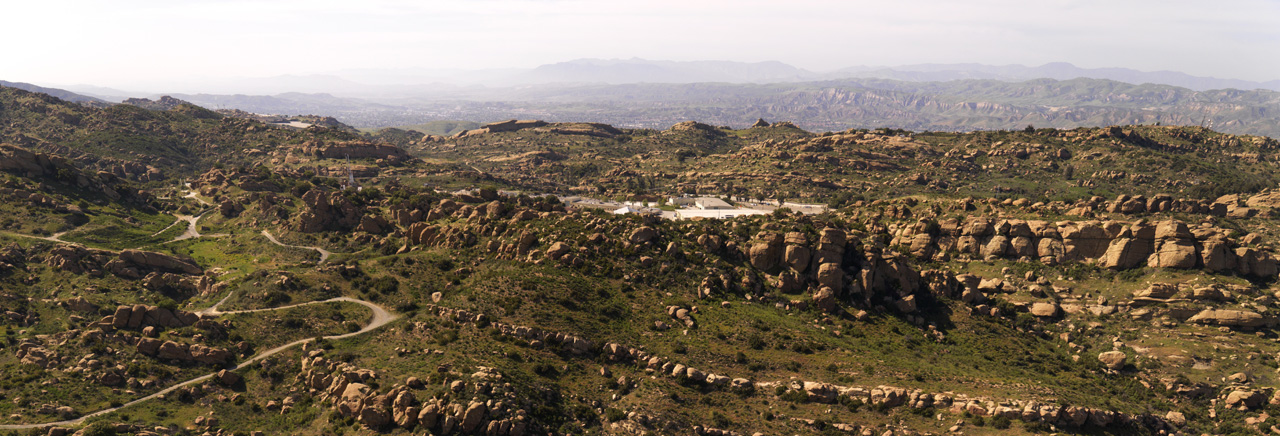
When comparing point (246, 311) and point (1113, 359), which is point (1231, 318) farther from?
point (246, 311)

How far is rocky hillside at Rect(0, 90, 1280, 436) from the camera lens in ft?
152

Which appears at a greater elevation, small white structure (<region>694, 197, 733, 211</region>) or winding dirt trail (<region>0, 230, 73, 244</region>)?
winding dirt trail (<region>0, 230, 73, 244</region>)

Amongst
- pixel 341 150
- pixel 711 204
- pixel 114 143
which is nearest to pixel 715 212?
pixel 711 204

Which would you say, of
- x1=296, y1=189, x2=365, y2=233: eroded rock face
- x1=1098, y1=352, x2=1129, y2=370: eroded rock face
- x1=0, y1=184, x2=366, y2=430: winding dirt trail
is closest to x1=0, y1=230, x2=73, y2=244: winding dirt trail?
x1=0, y1=184, x2=366, y2=430: winding dirt trail

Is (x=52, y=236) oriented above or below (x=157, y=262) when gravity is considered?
above

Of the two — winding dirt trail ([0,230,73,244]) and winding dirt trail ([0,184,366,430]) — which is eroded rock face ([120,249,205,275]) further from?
winding dirt trail ([0,184,366,430])

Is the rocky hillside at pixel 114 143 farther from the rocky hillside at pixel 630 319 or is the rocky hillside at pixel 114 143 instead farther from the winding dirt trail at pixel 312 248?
the winding dirt trail at pixel 312 248

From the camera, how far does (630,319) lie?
2430 inches

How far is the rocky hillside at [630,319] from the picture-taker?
4628 cm

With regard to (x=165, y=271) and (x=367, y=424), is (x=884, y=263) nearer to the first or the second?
(x=367, y=424)

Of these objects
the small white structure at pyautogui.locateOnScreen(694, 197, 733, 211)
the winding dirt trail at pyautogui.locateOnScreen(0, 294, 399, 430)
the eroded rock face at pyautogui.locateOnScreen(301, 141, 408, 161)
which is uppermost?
the eroded rock face at pyautogui.locateOnScreen(301, 141, 408, 161)

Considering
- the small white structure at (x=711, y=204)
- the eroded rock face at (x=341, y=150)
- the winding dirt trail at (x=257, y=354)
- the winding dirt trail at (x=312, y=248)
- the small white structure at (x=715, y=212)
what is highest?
the eroded rock face at (x=341, y=150)

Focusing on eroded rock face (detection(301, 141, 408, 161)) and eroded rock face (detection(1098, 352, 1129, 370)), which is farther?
eroded rock face (detection(301, 141, 408, 161))

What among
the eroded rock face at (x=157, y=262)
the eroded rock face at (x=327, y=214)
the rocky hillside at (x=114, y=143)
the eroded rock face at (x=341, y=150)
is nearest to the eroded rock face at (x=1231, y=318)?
the eroded rock face at (x=327, y=214)
